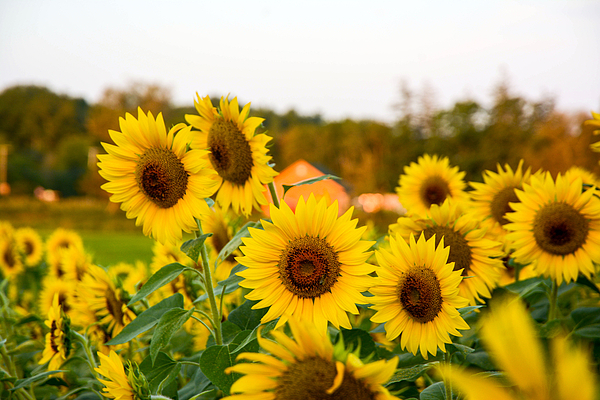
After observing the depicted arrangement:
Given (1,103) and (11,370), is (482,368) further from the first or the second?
(1,103)

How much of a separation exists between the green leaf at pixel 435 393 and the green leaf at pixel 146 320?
630 millimetres

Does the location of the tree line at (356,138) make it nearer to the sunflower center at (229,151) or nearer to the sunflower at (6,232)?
the sunflower center at (229,151)

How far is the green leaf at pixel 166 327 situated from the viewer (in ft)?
3.15

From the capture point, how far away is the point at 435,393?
3.02 feet

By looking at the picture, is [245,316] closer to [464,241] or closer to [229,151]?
[229,151]

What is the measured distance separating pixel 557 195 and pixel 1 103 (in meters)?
62.9

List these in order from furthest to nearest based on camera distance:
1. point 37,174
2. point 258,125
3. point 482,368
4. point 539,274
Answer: point 37,174, point 539,274, point 482,368, point 258,125

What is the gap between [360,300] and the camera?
2.95 ft

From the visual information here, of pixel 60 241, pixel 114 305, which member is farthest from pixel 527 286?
pixel 60 241

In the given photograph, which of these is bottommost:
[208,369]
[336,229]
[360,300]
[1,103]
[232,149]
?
[208,369]

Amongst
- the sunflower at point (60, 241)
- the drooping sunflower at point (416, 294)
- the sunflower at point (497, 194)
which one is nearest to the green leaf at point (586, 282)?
the sunflower at point (497, 194)

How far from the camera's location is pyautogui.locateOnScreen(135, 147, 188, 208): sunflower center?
1056 millimetres

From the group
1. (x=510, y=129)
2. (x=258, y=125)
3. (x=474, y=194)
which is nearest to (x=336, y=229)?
(x=258, y=125)

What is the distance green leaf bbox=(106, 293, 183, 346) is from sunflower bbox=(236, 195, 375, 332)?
29 cm
